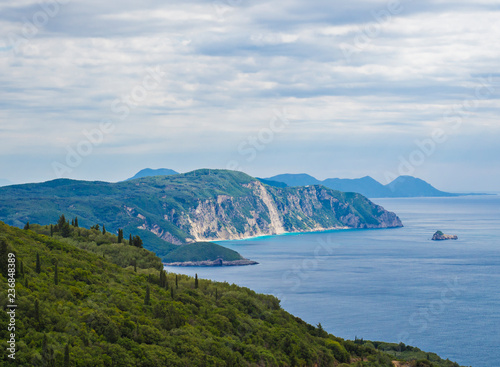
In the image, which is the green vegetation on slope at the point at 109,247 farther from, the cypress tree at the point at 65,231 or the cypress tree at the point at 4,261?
the cypress tree at the point at 4,261

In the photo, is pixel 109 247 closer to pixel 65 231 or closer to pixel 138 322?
pixel 65 231

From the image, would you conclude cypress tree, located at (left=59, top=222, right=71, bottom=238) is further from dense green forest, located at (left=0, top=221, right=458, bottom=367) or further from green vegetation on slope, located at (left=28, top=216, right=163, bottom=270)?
dense green forest, located at (left=0, top=221, right=458, bottom=367)

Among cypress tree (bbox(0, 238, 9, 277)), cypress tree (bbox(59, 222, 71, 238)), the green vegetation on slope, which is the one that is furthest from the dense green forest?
cypress tree (bbox(59, 222, 71, 238))

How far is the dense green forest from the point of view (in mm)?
68375

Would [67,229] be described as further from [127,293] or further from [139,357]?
→ [139,357]

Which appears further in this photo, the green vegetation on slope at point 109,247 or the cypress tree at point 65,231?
the cypress tree at point 65,231

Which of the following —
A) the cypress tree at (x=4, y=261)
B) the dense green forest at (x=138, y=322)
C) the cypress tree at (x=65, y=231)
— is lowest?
the dense green forest at (x=138, y=322)

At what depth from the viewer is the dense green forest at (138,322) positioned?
2692 inches

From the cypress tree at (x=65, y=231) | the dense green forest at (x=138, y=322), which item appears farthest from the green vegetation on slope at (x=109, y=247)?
the dense green forest at (x=138, y=322)

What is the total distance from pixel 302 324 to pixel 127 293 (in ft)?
121

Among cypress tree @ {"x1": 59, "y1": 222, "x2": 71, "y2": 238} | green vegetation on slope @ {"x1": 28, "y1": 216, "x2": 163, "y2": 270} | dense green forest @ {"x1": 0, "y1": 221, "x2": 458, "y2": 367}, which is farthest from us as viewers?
cypress tree @ {"x1": 59, "y1": 222, "x2": 71, "y2": 238}

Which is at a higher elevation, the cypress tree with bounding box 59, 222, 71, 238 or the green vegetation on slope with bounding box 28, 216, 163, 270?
the cypress tree with bounding box 59, 222, 71, 238

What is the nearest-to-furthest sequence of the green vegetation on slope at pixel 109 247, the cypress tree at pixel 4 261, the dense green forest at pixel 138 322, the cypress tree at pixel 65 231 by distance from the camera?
the dense green forest at pixel 138 322 < the cypress tree at pixel 4 261 < the green vegetation on slope at pixel 109 247 < the cypress tree at pixel 65 231

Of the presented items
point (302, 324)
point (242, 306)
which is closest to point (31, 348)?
point (242, 306)
